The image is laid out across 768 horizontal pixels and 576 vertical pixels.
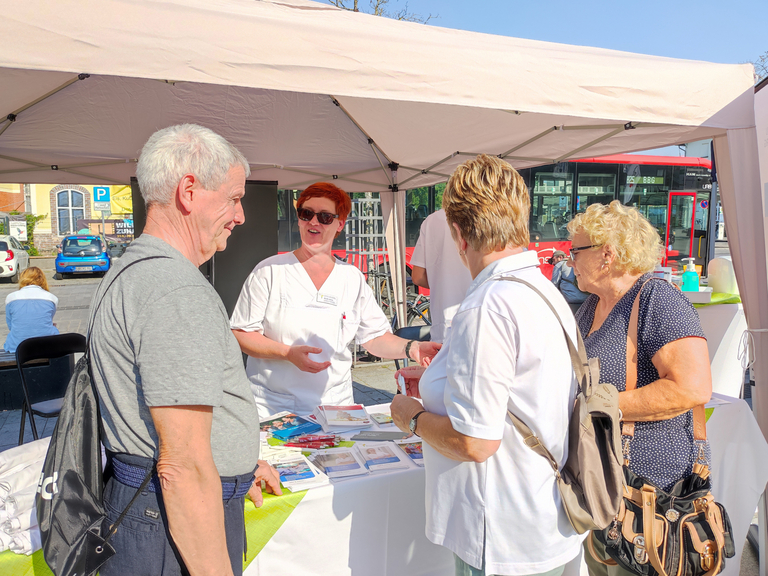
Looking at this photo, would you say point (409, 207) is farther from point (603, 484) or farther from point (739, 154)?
point (603, 484)

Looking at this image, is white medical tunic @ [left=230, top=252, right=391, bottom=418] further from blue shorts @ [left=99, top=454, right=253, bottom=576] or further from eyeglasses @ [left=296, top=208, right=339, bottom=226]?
blue shorts @ [left=99, top=454, right=253, bottom=576]

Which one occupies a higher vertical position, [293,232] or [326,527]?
[293,232]

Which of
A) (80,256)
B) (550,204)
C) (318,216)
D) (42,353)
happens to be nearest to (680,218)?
(550,204)

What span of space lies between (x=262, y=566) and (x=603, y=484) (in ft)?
3.35

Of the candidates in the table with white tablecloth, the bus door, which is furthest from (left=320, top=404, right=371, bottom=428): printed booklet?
the bus door

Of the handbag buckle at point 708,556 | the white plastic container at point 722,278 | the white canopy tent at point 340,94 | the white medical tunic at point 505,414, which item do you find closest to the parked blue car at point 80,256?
the white canopy tent at point 340,94

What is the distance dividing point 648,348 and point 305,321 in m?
1.42

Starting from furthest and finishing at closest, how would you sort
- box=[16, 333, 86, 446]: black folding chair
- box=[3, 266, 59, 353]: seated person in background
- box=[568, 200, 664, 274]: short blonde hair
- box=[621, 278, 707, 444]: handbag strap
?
1. box=[3, 266, 59, 353]: seated person in background
2. box=[16, 333, 86, 446]: black folding chair
3. box=[568, 200, 664, 274]: short blonde hair
4. box=[621, 278, 707, 444]: handbag strap

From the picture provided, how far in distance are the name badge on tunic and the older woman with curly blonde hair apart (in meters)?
1.12

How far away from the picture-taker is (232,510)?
1187mm

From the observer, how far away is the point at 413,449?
2002 mm

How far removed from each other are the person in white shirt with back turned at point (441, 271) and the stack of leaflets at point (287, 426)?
74.3 inches

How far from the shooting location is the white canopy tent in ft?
5.16

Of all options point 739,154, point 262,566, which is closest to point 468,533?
point 262,566
